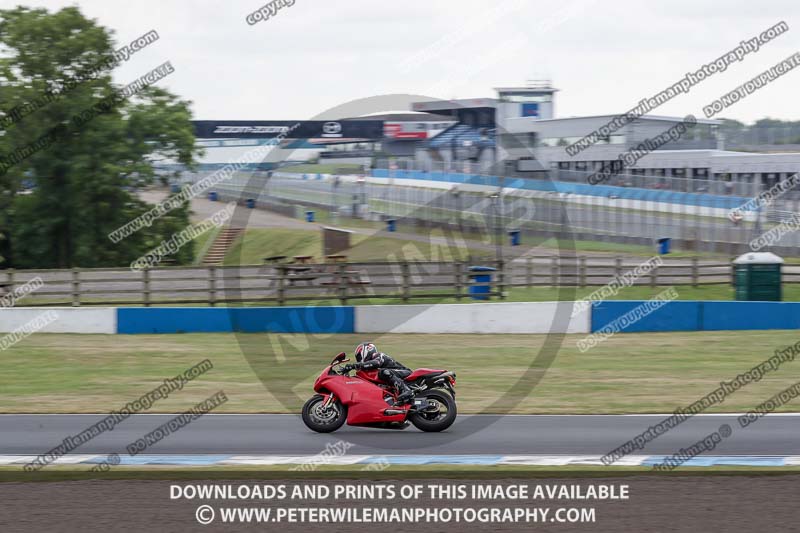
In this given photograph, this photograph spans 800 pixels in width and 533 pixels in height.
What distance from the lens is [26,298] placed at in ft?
79.2

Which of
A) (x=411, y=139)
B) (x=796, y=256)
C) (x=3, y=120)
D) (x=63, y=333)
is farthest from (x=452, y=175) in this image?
(x=63, y=333)

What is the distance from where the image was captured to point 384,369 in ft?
34.1

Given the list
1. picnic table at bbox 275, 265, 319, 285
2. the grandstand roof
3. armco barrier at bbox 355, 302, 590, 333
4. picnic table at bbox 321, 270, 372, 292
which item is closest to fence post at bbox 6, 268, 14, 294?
picnic table at bbox 275, 265, 319, 285

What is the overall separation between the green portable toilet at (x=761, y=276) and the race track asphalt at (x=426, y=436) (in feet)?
38.6

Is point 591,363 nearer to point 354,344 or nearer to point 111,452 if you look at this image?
point 354,344

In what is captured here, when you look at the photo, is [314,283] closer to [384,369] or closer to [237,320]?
[237,320]

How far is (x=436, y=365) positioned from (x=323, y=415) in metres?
6.57

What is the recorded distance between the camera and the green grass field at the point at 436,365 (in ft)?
43.7

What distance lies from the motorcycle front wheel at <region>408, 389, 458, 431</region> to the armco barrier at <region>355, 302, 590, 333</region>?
33.3 feet

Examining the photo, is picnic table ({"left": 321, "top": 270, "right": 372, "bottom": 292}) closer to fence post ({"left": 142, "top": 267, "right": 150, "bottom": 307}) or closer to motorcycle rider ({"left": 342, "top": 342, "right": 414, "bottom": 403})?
fence post ({"left": 142, "top": 267, "right": 150, "bottom": 307})

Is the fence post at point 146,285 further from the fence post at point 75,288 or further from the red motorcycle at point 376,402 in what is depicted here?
the red motorcycle at point 376,402

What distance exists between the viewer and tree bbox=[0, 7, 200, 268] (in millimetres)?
32625

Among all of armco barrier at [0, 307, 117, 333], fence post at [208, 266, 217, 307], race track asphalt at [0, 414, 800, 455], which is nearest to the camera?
race track asphalt at [0, 414, 800, 455]

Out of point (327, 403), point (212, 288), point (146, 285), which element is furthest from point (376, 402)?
point (146, 285)
